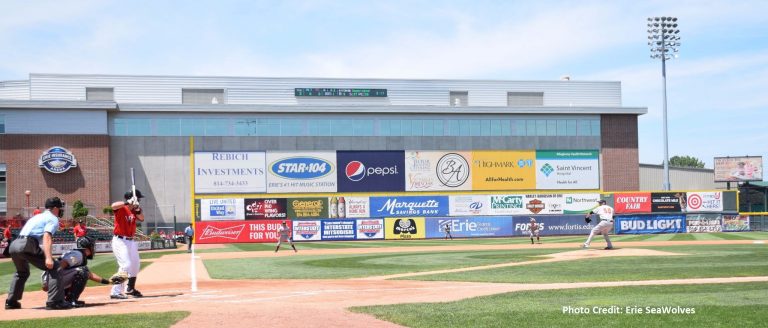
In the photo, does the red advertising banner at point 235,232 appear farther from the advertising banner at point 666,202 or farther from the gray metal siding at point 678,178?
the gray metal siding at point 678,178

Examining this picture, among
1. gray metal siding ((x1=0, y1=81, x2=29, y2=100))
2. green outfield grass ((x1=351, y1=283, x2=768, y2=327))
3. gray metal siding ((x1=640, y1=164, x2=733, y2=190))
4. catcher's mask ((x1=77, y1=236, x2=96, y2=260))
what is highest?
gray metal siding ((x1=0, y1=81, x2=29, y2=100))

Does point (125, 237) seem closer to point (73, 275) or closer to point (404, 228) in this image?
point (73, 275)

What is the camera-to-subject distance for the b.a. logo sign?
184 feet

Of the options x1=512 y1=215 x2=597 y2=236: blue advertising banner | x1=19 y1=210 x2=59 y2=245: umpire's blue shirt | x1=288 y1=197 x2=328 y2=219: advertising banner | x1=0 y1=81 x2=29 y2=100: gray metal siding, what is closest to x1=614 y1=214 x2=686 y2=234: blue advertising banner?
x1=512 y1=215 x2=597 y2=236: blue advertising banner

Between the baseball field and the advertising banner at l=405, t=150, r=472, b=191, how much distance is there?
3979cm

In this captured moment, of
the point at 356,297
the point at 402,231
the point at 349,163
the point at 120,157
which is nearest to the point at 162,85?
the point at 120,157

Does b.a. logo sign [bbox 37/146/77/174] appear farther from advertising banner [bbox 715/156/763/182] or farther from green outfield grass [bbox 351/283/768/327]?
advertising banner [bbox 715/156/763/182]

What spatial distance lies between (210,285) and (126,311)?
515cm

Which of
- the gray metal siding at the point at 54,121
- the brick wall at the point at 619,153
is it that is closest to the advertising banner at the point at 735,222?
the brick wall at the point at 619,153

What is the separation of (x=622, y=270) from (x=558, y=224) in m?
42.4

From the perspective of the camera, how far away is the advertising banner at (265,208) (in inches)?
2244

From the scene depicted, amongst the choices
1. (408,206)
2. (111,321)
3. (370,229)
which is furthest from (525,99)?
(111,321)

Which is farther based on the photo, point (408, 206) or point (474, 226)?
point (408, 206)

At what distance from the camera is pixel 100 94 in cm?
6281
